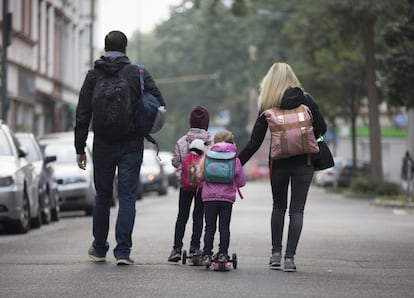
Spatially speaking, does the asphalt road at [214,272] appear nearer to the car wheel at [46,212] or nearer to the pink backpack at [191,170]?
the pink backpack at [191,170]

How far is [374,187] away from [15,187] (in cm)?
2526

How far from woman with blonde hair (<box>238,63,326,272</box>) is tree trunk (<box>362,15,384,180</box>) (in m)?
28.5

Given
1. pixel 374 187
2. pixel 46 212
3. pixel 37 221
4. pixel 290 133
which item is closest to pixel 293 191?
pixel 290 133

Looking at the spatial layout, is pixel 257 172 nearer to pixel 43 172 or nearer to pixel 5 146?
pixel 43 172

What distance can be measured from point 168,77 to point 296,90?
7777 centimetres

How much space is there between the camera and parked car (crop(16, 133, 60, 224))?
21016 mm

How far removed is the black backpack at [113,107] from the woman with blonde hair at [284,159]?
105 cm

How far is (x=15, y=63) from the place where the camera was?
132 feet

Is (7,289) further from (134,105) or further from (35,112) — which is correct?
(35,112)

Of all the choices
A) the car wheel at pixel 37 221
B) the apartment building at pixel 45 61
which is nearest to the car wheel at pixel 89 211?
the car wheel at pixel 37 221

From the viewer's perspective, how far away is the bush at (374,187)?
133 feet

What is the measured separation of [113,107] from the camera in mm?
11508

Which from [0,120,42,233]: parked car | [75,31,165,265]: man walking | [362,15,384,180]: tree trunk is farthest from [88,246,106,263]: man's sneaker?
[362,15,384,180]: tree trunk

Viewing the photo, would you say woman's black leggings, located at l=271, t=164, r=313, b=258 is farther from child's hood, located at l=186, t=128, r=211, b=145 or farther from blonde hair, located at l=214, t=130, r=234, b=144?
child's hood, located at l=186, t=128, r=211, b=145
